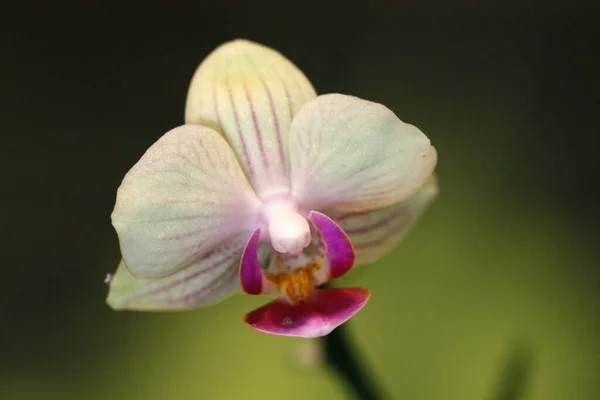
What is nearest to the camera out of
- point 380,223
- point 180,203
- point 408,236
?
point 180,203

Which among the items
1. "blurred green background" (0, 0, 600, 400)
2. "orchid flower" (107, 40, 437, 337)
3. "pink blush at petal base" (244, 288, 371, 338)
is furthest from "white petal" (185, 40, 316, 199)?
"blurred green background" (0, 0, 600, 400)

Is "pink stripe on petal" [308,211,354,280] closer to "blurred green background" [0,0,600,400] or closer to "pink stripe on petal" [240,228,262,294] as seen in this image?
"pink stripe on petal" [240,228,262,294]

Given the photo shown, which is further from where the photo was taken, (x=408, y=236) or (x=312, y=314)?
(x=408, y=236)

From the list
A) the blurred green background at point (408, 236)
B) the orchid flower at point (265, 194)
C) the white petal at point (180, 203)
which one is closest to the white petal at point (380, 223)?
the orchid flower at point (265, 194)

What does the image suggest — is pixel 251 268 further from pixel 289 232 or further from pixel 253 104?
pixel 253 104

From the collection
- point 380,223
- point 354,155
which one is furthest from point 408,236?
point 354,155

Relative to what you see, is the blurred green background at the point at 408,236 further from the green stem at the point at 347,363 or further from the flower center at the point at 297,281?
the flower center at the point at 297,281
